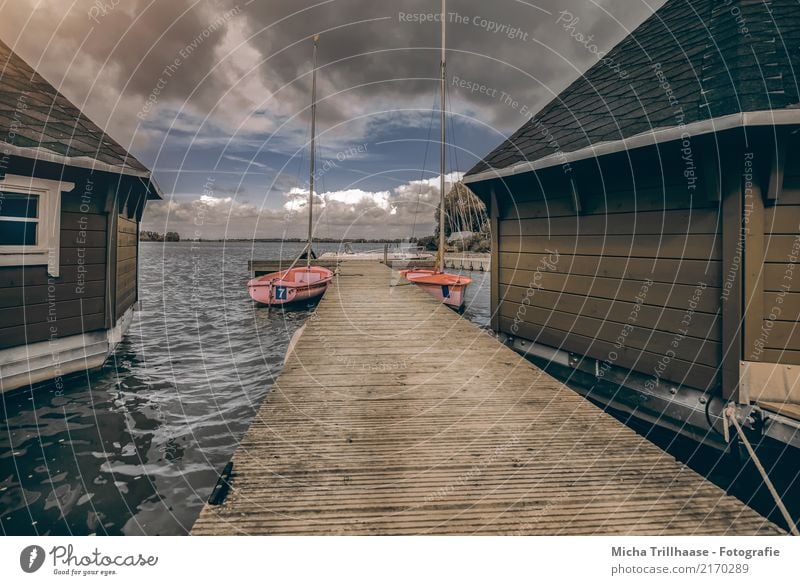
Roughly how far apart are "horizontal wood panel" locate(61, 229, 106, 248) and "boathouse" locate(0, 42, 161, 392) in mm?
19

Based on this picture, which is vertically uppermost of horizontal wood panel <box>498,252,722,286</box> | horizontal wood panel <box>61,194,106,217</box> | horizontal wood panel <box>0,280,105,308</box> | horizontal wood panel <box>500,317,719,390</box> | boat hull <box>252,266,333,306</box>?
horizontal wood panel <box>61,194,106,217</box>

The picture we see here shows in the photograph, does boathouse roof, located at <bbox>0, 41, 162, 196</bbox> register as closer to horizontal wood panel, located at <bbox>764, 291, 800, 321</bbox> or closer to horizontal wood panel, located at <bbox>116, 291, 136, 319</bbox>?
horizontal wood panel, located at <bbox>116, 291, 136, 319</bbox>

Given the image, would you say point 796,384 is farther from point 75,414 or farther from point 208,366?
point 208,366

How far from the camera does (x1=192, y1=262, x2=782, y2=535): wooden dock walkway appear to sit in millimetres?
2242

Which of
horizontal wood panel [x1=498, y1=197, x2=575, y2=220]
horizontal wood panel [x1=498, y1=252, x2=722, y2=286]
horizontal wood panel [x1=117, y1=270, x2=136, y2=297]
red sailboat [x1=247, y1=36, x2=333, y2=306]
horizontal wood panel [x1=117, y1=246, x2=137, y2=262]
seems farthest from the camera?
red sailboat [x1=247, y1=36, x2=333, y2=306]

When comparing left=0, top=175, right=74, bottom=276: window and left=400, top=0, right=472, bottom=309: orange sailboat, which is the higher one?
left=0, top=175, right=74, bottom=276: window

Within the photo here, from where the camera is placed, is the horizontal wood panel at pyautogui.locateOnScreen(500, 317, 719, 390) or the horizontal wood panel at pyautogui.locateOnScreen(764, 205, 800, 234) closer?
the horizontal wood panel at pyautogui.locateOnScreen(764, 205, 800, 234)

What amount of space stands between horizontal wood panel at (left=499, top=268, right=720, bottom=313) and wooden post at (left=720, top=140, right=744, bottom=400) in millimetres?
194

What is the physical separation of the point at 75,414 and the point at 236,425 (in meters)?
2.38

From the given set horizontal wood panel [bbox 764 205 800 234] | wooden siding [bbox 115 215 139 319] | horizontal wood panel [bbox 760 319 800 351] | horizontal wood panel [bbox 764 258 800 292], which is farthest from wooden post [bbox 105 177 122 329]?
horizontal wood panel [bbox 760 319 800 351]

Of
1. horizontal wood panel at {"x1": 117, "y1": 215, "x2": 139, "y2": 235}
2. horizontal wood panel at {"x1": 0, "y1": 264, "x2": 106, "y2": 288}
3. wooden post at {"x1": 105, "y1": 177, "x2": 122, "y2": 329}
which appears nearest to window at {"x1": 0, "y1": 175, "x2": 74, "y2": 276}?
horizontal wood panel at {"x1": 0, "y1": 264, "x2": 106, "y2": 288}

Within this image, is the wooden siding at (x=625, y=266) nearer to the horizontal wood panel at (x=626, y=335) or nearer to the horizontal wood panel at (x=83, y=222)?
the horizontal wood panel at (x=626, y=335)
